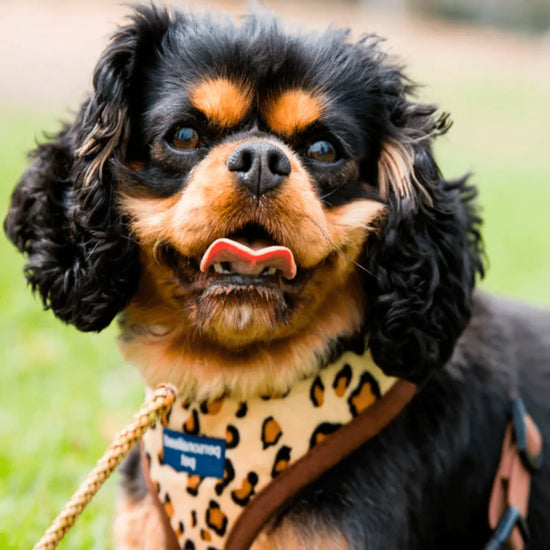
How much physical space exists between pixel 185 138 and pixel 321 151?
42 cm

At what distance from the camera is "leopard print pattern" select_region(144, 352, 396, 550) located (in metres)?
2.74

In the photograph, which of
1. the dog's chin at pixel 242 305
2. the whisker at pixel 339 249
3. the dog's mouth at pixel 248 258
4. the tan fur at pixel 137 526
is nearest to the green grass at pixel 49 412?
the tan fur at pixel 137 526

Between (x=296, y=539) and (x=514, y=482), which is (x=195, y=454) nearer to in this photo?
(x=296, y=539)

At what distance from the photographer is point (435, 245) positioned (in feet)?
9.35

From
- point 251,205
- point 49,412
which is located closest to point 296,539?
point 251,205

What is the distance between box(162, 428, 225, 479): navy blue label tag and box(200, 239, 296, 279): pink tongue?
1.98 feet

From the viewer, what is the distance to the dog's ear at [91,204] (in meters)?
2.73

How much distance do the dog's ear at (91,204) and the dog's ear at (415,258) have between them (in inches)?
30.8

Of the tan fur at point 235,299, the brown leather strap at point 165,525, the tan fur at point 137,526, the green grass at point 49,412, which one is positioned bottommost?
the green grass at point 49,412

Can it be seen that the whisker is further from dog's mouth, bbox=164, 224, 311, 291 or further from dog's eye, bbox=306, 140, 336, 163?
dog's eye, bbox=306, 140, 336, 163

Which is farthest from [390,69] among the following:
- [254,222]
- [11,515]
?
[11,515]

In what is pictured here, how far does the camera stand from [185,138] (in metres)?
2.69

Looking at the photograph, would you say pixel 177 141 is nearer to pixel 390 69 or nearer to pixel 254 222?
pixel 254 222

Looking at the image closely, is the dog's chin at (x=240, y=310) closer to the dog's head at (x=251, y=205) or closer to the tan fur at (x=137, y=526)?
the dog's head at (x=251, y=205)
